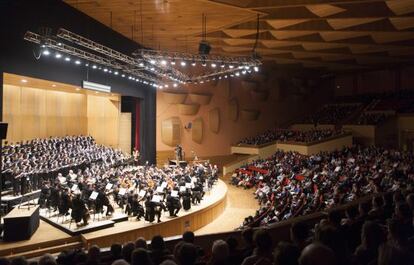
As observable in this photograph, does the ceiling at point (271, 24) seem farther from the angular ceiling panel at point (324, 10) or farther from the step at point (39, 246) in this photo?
the step at point (39, 246)

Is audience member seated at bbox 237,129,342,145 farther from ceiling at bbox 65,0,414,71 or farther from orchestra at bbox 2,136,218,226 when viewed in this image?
orchestra at bbox 2,136,218,226

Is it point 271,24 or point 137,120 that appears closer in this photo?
point 271,24

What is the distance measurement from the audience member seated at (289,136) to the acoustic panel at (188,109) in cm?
323

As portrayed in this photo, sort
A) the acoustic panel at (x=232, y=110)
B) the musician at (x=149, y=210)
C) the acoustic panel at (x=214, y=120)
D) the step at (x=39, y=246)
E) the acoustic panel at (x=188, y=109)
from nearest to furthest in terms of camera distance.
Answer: the step at (x=39, y=246) < the musician at (x=149, y=210) < the acoustic panel at (x=188, y=109) < the acoustic panel at (x=214, y=120) < the acoustic panel at (x=232, y=110)

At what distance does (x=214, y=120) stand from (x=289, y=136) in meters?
4.34

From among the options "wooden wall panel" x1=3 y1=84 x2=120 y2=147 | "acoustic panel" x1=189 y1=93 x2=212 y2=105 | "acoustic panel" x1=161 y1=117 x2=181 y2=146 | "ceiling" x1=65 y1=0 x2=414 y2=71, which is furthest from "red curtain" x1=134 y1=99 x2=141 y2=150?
"acoustic panel" x1=189 y1=93 x2=212 y2=105

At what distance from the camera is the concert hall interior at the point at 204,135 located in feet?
11.6

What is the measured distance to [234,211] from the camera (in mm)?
12156

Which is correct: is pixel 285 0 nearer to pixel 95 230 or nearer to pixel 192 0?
pixel 192 0

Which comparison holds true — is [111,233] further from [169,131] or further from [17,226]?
[169,131]

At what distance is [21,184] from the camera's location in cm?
1018

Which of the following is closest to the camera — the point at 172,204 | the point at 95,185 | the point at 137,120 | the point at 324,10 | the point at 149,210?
the point at 149,210

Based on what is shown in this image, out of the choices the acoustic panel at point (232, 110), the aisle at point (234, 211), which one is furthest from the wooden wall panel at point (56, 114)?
the aisle at point (234, 211)

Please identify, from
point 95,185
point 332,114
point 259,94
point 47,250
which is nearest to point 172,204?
point 95,185
